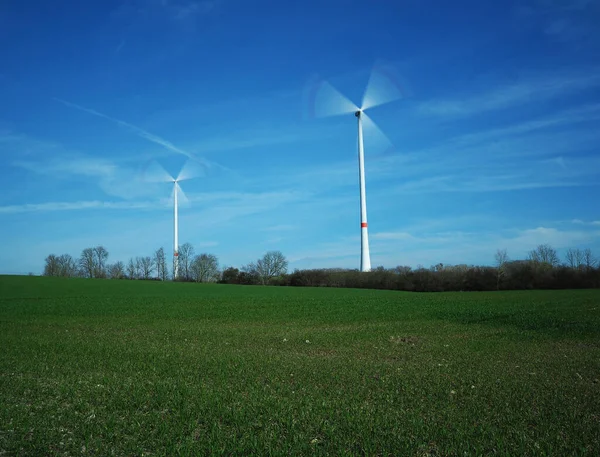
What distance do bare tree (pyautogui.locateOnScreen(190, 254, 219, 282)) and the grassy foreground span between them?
9419 centimetres

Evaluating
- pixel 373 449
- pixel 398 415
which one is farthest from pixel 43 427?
pixel 398 415

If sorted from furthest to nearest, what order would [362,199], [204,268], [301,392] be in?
[204,268]
[362,199]
[301,392]

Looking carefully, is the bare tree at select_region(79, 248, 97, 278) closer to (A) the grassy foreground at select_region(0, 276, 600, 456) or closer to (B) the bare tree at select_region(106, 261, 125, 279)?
(B) the bare tree at select_region(106, 261, 125, 279)

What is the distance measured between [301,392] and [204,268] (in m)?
110

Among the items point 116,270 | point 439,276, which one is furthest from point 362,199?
point 116,270

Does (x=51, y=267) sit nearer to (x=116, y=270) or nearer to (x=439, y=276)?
(x=116, y=270)

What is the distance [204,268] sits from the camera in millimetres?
117812

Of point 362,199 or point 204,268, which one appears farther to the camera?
point 204,268

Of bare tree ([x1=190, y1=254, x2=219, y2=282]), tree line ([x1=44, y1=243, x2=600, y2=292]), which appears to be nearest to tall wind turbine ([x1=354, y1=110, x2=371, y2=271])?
tree line ([x1=44, y1=243, x2=600, y2=292])

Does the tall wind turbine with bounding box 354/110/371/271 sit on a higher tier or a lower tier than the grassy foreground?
higher

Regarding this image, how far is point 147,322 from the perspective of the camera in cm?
2783

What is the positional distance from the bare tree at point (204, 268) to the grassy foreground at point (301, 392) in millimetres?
94192

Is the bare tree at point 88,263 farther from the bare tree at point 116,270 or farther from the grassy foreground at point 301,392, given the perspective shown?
the grassy foreground at point 301,392

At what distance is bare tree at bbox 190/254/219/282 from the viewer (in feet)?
380
